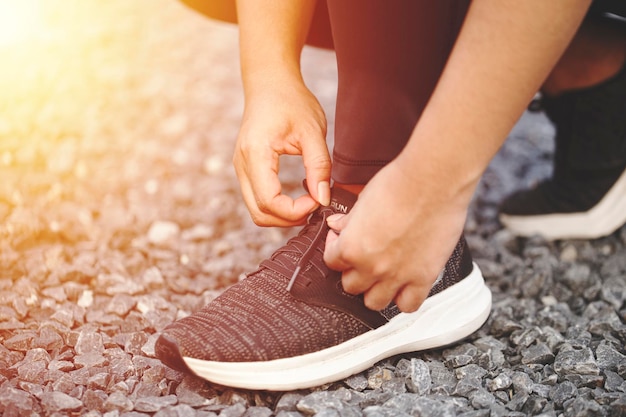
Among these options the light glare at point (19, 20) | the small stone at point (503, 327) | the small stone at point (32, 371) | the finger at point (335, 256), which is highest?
the finger at point (335, 256)

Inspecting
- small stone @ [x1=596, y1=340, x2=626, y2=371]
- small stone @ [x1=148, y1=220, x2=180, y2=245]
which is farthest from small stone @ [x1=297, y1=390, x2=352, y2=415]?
small stone @ [x1=148, y1=220, x2=180, y2=245]

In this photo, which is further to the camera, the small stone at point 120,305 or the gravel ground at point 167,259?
the small stone at point 120,305

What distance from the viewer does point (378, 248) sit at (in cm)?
86

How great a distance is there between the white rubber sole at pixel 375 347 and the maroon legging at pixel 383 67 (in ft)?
0.87

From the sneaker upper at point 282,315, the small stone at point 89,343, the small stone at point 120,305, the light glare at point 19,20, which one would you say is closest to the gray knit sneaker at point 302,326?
the sneaker upper at point 282,315

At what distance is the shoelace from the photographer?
39.8 inches

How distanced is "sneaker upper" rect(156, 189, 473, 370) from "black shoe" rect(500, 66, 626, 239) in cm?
78

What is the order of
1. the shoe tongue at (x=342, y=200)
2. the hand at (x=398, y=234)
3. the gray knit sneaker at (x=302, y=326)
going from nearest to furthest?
the hand at (x=398, y=234) < the gray knit sneaker at (x=302, y=326) < the shoe tongue at (x=342, y=200)

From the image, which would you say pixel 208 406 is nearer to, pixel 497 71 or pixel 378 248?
pixel 378 248

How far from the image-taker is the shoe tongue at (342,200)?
3.41 ft

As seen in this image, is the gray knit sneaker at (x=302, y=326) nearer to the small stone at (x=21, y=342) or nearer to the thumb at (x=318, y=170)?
the thumb at (x=318, y=170)

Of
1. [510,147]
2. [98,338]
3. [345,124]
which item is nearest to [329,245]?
[345,124]

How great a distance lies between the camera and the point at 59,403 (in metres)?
0.93

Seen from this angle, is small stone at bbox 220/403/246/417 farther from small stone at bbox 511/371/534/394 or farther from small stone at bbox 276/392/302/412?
small stone at bbox 511/371/534/394
